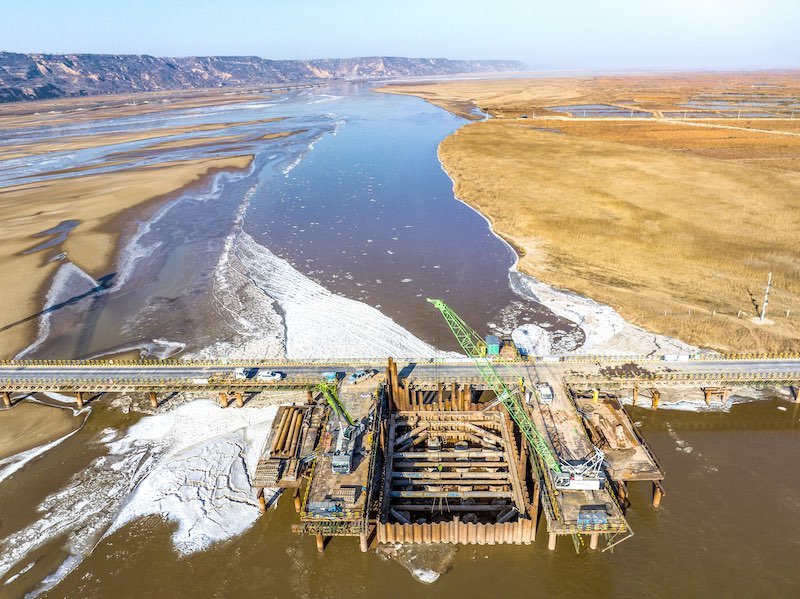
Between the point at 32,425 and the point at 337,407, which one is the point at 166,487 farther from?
the point at 32,425

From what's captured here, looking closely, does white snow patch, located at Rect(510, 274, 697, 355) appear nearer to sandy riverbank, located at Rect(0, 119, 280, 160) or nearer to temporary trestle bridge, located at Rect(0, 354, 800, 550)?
temporary trestle bridge, located at Rect(0, 354, 800, 550)

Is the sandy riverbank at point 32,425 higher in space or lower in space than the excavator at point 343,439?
lower

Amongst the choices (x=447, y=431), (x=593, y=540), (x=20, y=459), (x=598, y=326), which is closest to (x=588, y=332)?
(x=598, y=326)

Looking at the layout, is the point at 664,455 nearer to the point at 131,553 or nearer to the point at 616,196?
the point at 131,553

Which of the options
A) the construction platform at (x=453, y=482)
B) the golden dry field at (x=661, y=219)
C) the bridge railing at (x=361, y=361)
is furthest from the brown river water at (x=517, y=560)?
the golden dry field at (x=661, y=219)

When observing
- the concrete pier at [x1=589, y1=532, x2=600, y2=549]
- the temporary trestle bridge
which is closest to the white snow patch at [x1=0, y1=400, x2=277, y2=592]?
the temporary trestle bridge

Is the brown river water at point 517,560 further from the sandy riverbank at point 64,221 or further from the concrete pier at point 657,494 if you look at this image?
the sandy riverbank at point 64,221
